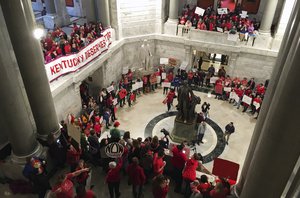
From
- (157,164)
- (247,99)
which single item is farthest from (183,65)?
(157,164)

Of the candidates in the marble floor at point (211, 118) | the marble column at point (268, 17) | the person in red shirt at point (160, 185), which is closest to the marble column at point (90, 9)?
the marble floor at point (211, 118)

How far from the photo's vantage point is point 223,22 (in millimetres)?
20953

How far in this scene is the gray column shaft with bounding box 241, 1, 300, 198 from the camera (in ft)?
17.0

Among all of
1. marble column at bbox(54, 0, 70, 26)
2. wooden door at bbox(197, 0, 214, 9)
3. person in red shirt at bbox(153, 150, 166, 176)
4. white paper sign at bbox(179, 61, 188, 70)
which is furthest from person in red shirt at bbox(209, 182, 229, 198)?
marble column at bbox(54, 0, 70, 26)

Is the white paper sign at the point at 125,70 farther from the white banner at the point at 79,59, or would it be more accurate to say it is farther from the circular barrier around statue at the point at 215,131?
the circular barrier around statue at the point at 215,131

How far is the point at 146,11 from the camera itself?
22.0 metres

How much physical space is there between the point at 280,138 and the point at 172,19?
18.2 m

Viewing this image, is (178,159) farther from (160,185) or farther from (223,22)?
(223,22)

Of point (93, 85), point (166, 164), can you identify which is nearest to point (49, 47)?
point (93, 85)

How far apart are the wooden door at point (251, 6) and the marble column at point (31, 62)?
17.8m

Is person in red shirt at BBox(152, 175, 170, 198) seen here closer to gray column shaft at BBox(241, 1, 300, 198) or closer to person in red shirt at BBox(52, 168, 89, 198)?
gray column shaft at BBox(241, 1, 300, 198)

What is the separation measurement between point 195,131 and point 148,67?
846 cm

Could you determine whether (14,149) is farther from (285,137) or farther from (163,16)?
(163,16)

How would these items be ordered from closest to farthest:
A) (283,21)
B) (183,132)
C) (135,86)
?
(183,132) → (283,21) → (135,86)
